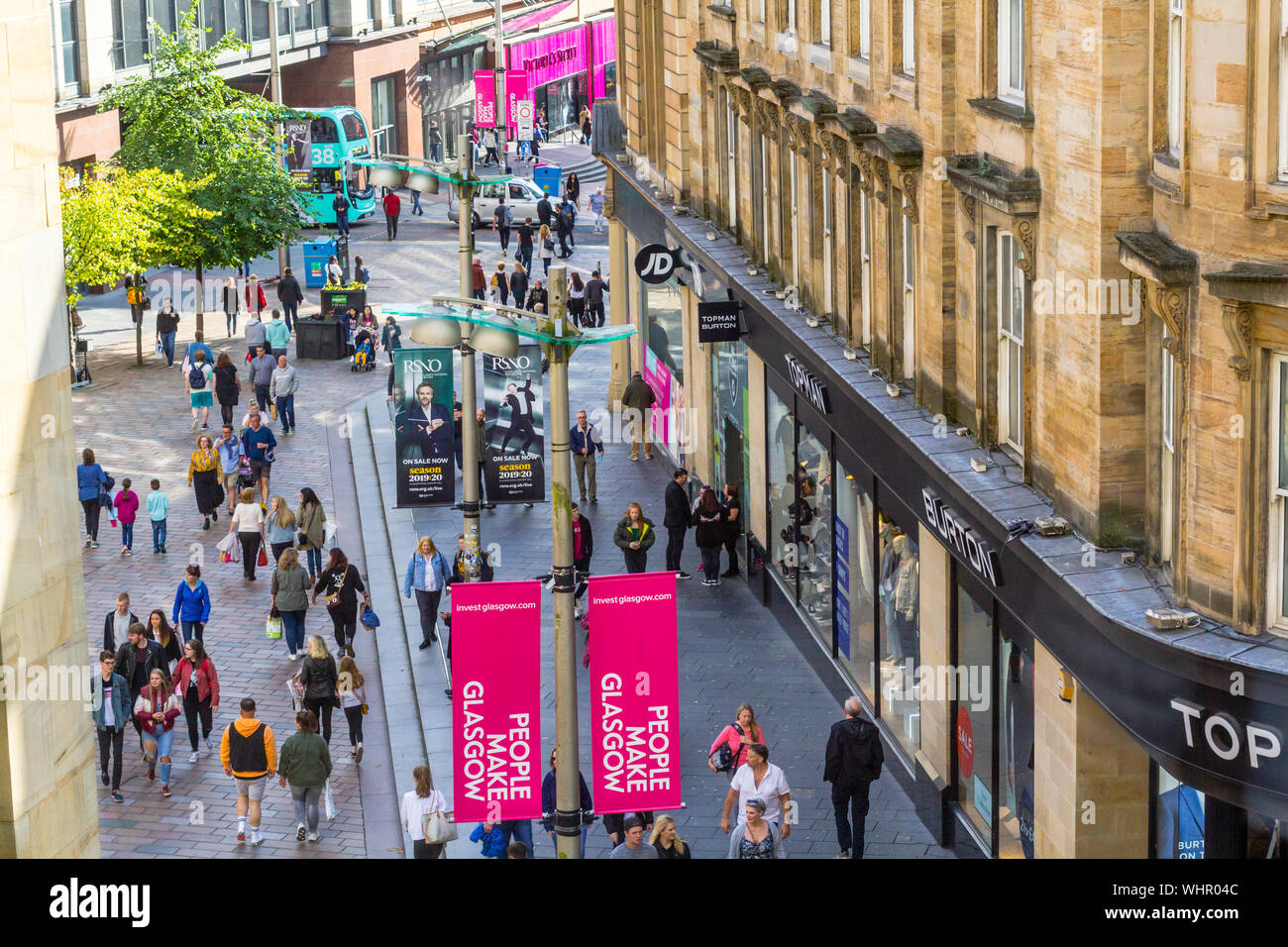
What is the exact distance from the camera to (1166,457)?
1417 centimetres

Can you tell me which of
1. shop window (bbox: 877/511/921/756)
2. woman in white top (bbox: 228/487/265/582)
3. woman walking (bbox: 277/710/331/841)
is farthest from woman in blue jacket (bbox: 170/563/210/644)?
shop window (bbox: 877/511/921/756)

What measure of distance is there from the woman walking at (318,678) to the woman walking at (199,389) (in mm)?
16760

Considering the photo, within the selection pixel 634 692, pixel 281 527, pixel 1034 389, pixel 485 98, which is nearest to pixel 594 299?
pixel 281 527

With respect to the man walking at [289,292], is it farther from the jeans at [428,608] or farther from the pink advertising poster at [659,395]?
the jeans at [428,608]

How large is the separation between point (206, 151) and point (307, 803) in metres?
29.6

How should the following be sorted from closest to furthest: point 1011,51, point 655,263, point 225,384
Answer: point 1011,51 → point 655,263 → point 225,384

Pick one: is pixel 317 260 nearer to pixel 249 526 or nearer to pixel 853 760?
pixel 249 526

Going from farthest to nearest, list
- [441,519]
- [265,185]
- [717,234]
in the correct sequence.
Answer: [265,185]
[441,519]
[717,234]

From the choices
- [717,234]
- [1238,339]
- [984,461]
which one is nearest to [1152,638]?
[1238,339]
